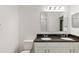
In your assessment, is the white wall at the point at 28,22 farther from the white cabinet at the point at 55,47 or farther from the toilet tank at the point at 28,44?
the white cabinet at the point at 55,47

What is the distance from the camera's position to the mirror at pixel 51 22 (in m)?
1.52

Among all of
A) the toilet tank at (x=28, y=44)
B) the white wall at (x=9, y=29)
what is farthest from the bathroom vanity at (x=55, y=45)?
the white wall at (x=9, y=29)

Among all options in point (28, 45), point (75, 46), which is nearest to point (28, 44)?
point (28, 45)

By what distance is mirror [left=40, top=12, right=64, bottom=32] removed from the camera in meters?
1.52

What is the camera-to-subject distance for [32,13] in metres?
1.46

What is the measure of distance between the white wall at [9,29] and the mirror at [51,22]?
1.40 ft

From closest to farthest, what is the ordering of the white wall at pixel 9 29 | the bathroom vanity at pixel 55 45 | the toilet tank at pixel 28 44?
the white wall at pixel 9 29 → the toilet tank at pixel 28 44 → the bathroom vanity at pixel 55 45

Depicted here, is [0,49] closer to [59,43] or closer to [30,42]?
[30,42]

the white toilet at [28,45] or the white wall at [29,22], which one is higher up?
the white wall at [29,22]

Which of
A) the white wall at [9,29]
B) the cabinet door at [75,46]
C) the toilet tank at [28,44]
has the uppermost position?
the white wall at [9,29]

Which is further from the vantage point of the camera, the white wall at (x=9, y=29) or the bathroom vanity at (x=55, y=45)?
the bathroom vanity at (x=55, y=45)

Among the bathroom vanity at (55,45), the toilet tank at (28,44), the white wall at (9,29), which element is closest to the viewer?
the white wall at (9,29)
